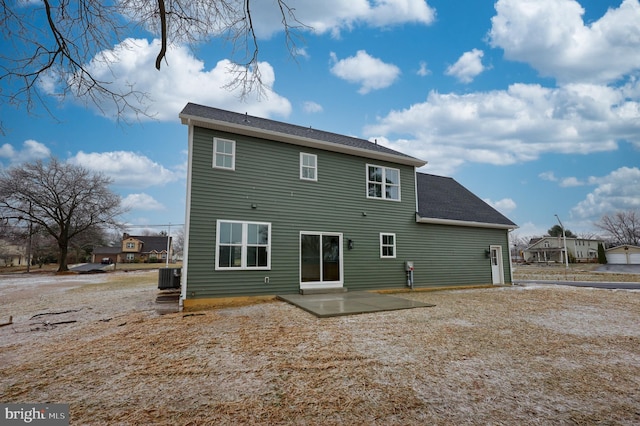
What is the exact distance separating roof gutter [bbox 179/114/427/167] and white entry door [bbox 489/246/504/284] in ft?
A: 19.8

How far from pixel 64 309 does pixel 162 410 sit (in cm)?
898

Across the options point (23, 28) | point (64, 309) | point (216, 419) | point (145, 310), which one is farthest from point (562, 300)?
point (64, 309)

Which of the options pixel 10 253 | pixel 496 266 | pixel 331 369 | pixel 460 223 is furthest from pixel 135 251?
pixel 331 369

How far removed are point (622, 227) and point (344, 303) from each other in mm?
72403

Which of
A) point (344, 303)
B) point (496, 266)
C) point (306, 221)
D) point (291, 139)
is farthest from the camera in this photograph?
point (496, 266)

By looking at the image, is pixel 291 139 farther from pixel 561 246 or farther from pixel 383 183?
pixel 561 246

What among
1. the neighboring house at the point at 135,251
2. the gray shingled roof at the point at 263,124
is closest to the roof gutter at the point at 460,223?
the gray shingled roof at the point at 263,124

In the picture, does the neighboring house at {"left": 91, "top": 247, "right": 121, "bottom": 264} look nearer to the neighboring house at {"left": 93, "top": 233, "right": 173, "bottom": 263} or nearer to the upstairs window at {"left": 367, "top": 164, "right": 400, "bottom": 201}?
the neighboring house at {"left": 93, "top": 233, "right": 173, "bottom": 263}

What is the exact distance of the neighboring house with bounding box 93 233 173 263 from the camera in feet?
171

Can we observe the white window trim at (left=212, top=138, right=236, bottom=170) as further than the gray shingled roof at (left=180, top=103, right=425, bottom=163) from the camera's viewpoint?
No

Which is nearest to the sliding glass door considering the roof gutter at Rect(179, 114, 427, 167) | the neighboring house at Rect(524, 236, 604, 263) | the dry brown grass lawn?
the dry brown grass lawn

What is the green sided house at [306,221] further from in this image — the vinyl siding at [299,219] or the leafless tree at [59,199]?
the leafless tree at [59,199]

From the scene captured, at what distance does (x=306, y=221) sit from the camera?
398 inches

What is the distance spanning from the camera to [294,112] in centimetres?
834
